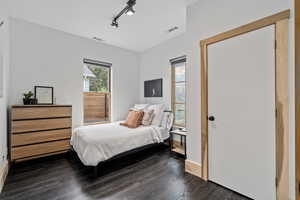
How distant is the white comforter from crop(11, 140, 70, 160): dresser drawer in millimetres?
194

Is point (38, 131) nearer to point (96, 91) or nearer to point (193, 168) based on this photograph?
point (96, 91)

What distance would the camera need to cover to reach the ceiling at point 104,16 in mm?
2264

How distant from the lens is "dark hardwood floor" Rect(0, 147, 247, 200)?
173cm

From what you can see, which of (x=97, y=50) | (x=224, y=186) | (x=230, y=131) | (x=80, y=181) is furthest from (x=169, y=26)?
(x=80, y=181)

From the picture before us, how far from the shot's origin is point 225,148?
1.90 metres

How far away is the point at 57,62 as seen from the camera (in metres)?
3.13

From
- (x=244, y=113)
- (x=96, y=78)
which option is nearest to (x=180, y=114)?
(x=244, y=113)

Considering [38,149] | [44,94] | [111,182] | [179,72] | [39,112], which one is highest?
[179,72]

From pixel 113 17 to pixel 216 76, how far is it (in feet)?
6.81

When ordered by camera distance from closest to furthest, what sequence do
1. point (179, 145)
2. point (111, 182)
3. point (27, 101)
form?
1. point (111, 182)
2. point (27, 101)
3. point (179, 145)

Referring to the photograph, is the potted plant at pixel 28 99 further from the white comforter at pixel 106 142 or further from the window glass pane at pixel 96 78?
the window glass pane at pixel 96 78

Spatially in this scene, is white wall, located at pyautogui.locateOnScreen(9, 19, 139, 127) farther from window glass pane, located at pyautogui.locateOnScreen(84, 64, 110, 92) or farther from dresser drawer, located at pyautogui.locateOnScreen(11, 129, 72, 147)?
dresser drawer, located at pyautogui.locateOnScreen(11, 129, 72, 147)

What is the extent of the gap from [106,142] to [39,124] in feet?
4.33

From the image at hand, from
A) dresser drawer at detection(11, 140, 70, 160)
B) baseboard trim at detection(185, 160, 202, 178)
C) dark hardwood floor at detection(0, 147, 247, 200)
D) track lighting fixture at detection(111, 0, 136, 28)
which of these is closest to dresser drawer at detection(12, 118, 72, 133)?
dresser drawer at detection(11, 140, 70, 160)
